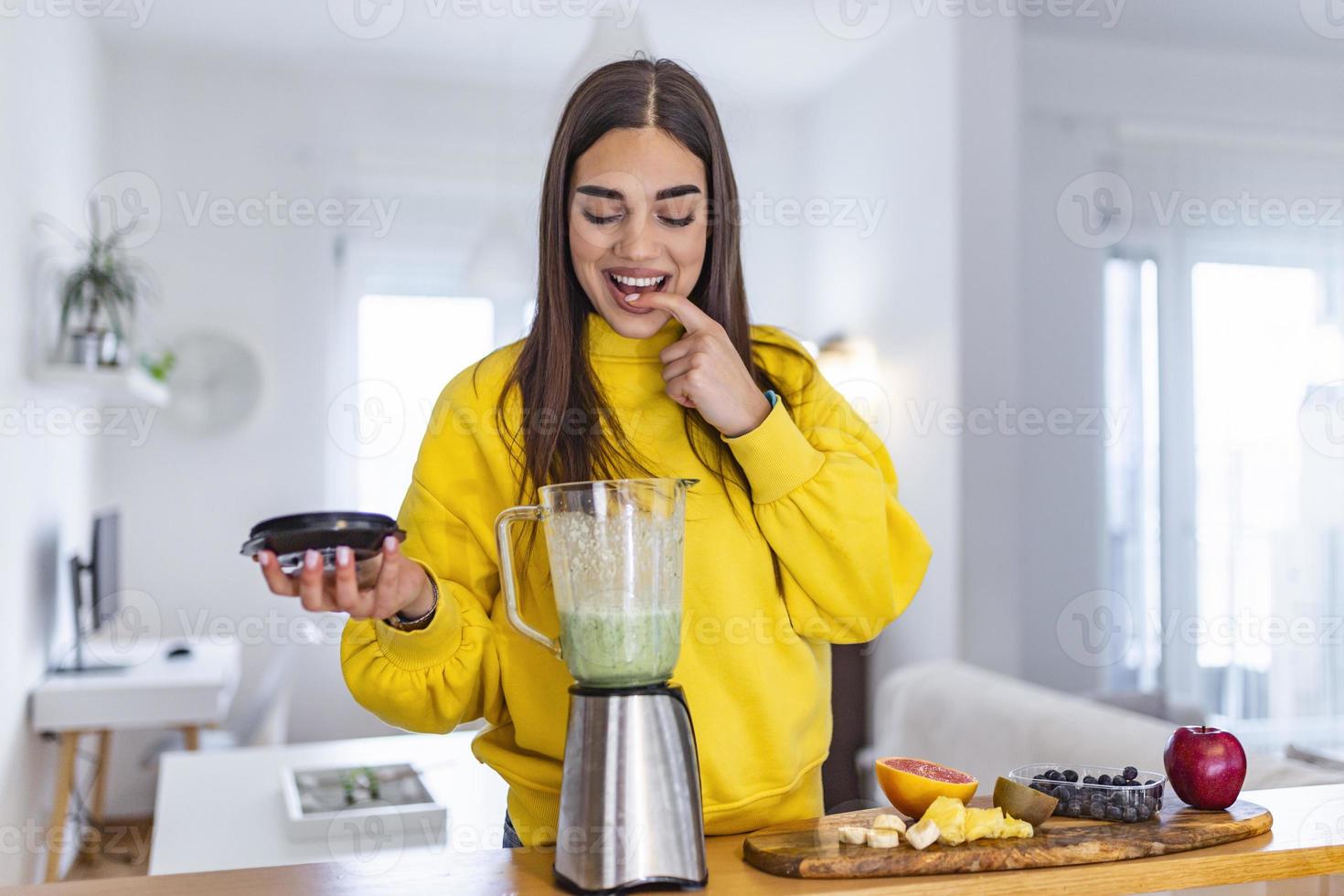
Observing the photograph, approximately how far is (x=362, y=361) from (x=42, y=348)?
1399mm

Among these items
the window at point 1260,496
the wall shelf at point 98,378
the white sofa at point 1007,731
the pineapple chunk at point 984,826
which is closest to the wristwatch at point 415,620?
the pineapple chunk at point 984,826

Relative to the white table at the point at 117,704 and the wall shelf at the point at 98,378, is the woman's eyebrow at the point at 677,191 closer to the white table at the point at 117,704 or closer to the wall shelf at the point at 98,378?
the wall shelf at the point at 98,378

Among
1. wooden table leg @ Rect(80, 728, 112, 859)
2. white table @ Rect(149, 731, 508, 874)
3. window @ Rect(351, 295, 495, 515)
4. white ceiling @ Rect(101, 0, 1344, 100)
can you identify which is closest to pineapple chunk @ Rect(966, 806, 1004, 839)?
white table @ Rect(149, 731, 508, 874)

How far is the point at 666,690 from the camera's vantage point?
3.05ft

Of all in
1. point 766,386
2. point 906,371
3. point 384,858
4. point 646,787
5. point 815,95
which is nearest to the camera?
point 646,787

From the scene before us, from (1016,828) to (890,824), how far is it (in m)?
0.11

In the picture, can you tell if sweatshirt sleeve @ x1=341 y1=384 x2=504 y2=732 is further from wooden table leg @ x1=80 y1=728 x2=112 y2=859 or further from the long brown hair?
wooden table leg @ x1=80 y1=728 x2=112 y2=859

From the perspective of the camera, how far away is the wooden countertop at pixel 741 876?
916 mm

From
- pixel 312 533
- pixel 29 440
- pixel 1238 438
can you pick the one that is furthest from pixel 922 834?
pixel 1238 438

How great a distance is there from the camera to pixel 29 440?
3.21m

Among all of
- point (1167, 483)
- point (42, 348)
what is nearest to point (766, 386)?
point (42, 348)

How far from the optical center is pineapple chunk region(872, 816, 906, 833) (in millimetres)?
1005

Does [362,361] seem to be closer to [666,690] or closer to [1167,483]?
[1167,483]

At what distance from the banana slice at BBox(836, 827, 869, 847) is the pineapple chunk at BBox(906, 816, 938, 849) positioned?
35 millimetres
